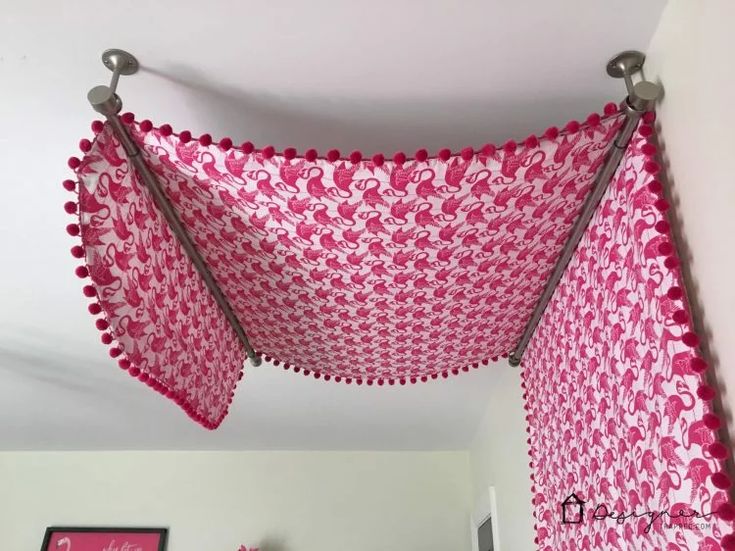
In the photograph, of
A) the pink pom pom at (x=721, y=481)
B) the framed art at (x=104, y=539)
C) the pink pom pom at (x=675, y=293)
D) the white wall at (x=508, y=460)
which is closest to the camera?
the pink pom pom at (x=721, y=481)

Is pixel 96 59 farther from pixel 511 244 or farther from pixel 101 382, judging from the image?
pixel 101 382

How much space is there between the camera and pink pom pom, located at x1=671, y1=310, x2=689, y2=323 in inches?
33.6

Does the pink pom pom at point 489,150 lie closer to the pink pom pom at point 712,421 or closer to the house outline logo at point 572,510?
the pink pom pom at point 712,421

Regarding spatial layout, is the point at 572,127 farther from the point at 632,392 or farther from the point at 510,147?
the point at 632,392

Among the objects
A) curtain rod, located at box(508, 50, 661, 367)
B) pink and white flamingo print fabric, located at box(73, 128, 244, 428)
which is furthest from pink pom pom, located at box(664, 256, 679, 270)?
pink and white flamingo print fabric, located at box(73, 128, 244, 428)

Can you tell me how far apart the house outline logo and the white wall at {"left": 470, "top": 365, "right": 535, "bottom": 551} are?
2.08 ft

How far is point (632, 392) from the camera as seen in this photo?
1.01 metres

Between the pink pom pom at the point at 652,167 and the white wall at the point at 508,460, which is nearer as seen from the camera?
the pink pom pom at the point at 652,167

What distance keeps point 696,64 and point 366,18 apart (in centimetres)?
50

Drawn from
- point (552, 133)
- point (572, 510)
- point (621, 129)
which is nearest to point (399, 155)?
point (552, 133)

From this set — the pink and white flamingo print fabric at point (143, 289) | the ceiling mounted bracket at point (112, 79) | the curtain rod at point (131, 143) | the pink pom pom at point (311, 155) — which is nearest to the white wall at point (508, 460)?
the pink and white flamingo print fabric at point (143, 289)

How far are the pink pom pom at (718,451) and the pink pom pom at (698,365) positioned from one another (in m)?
0.09

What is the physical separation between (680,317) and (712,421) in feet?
0.47

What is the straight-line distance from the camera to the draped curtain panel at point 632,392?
2.71ft
